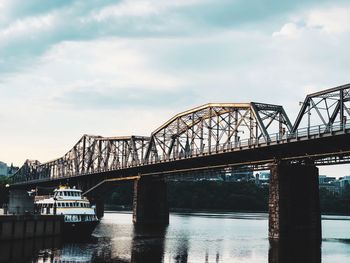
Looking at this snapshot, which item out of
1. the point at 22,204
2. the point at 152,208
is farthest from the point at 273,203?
the point at 22,204

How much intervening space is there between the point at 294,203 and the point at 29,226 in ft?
137

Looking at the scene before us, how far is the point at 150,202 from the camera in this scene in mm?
134250

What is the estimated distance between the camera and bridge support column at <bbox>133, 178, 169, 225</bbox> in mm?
132125

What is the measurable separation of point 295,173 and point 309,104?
11.7m

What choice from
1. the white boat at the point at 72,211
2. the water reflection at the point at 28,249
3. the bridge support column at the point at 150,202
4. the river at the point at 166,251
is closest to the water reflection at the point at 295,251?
the river at the point at 166,251

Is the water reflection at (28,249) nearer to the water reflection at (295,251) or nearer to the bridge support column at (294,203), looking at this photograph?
the water reflection at (295,251)

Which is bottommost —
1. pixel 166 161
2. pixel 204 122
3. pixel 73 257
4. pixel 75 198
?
pixel 73 257

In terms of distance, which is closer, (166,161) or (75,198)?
(75,198)

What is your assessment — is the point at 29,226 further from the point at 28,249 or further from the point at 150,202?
the point at 150,202

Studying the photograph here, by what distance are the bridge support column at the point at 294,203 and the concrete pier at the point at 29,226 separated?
33.9 metres

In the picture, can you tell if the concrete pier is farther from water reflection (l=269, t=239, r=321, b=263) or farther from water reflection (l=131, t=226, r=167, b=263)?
water reflection (l=269, t=239, r=321, b=263)

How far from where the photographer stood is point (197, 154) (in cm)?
10238

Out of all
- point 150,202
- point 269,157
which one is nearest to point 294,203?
point 269,157

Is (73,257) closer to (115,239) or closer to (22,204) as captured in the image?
(115,239)
